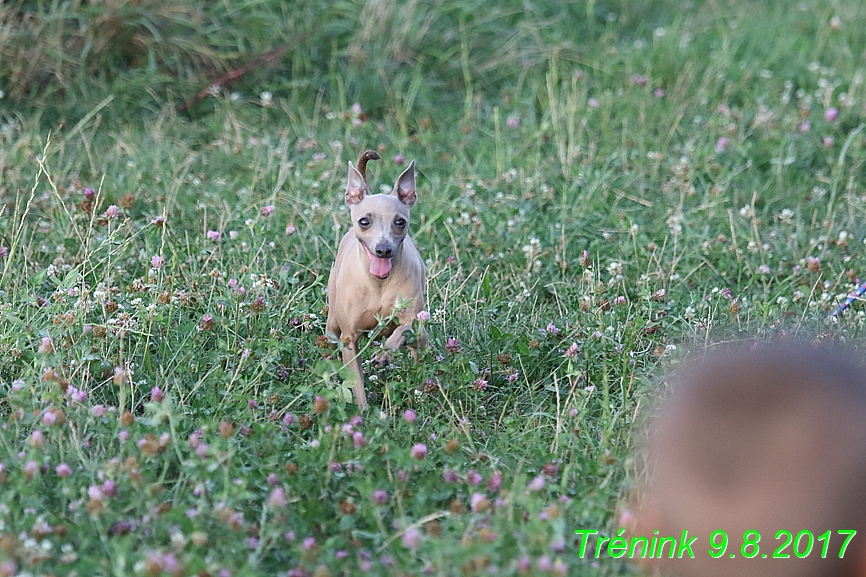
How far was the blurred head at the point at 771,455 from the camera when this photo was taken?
247cm

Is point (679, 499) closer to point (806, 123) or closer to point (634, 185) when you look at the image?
point (634, 185)

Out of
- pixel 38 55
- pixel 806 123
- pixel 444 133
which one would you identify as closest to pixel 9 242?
pixel 38 55

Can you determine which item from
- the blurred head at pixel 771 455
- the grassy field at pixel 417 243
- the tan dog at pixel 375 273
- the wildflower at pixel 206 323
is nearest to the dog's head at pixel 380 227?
the tan dog at pixel 375 273

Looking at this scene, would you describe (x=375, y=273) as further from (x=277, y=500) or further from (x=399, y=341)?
(x=277, y=500)

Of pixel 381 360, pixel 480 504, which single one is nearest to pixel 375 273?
pixel 381 360

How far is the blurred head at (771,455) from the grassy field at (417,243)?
1.22 feet

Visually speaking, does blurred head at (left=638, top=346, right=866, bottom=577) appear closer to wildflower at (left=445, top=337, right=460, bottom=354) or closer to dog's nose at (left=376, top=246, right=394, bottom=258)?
dog's nose at (left=376, top=246, right=394, bottom=258)

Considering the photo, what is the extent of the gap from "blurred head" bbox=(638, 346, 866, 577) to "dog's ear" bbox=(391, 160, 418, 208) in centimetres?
178

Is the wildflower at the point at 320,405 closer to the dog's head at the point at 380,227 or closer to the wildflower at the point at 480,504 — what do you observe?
the wildflower at the point at 480,504

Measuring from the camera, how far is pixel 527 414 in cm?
398

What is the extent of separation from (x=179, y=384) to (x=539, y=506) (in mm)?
1531

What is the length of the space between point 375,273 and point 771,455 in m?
1.73

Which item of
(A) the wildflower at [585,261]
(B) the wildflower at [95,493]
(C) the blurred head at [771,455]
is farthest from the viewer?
(A) the wildflower at [585,261]

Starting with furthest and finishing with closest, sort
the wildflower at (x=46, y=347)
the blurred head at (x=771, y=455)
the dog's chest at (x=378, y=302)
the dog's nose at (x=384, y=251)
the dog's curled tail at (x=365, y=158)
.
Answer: the dog's curled tail at (x=365, y=158), the dog's chest at (x=378, y=302), the dog's nose at (x=384, y=251), the wildflower at (x=46, y=347), the blurred head at (x=771, y=455)
